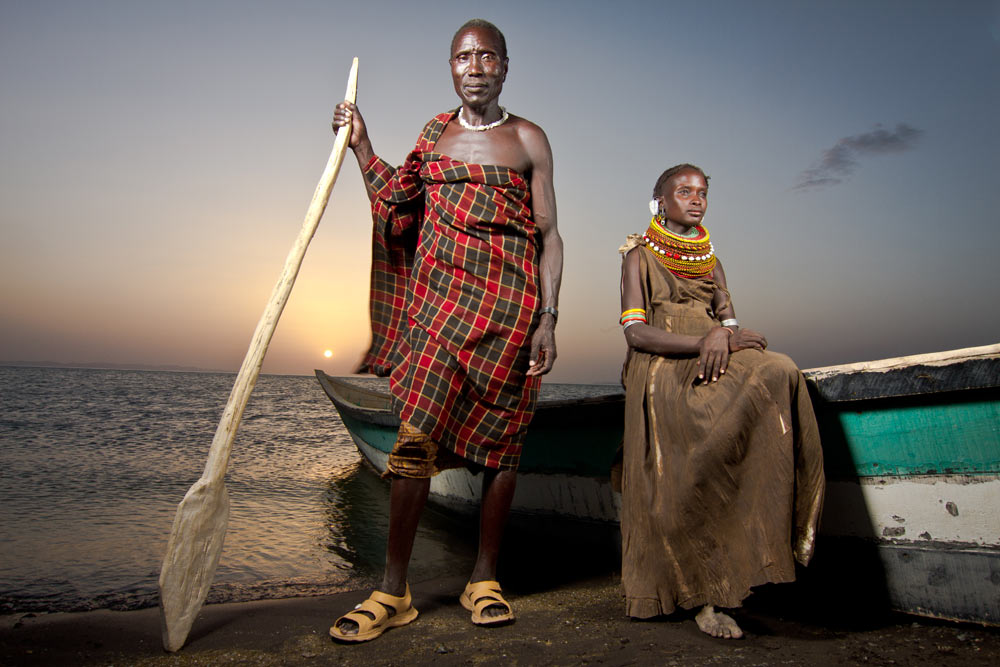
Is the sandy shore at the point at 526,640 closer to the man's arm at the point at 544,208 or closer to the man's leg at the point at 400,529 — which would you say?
the man's leg at the point at 400,529

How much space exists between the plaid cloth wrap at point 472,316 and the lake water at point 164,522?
1.62 meters

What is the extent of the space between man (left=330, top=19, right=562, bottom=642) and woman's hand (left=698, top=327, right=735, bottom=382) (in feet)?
2.06

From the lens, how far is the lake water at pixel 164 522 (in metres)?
3.46

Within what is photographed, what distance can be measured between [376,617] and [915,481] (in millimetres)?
2063

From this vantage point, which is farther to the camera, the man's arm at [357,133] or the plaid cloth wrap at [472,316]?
the man's arm at [357,133]

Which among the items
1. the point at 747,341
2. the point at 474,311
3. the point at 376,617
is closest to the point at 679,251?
the point at 747,341

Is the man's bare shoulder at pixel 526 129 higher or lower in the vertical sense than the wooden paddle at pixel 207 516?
higher

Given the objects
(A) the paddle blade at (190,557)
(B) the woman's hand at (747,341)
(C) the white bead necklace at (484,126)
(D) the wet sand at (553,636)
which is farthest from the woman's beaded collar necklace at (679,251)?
(A) the paddle blade at (190,557)

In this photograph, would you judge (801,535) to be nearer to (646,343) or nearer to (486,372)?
(646,343)

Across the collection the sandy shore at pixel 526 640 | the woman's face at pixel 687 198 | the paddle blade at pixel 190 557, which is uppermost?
the woman's face at pixel 687 198

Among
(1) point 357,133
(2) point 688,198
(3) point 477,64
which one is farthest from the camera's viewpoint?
(1) point 357,133

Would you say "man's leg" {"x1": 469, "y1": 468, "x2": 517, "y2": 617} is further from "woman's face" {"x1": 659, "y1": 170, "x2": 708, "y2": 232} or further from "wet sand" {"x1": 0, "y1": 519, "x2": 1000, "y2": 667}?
"woman's face" {"x1": 659, "y1": 170, "x2": 708, "y2": 232}

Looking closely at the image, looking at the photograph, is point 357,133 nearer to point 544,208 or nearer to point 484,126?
point 484,126

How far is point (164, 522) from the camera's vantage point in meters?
5.03
